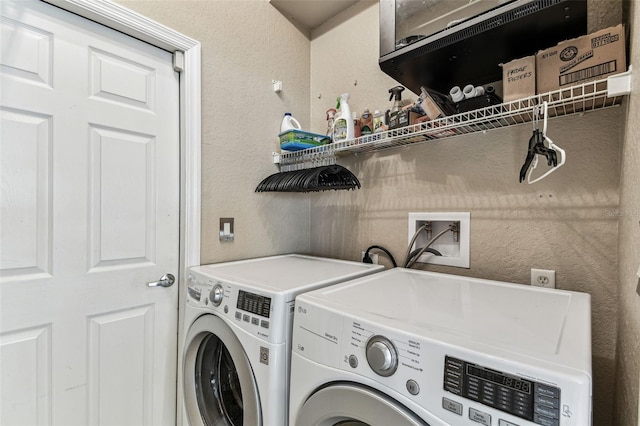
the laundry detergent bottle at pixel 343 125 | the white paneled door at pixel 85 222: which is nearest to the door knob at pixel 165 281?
the white paneled door at pixel 85 222

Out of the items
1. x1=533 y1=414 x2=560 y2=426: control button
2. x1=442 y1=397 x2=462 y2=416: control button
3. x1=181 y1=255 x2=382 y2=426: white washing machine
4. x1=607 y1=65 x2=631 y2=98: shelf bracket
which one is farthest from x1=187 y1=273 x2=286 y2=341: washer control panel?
x1=607 y1=65 x2=631 y2=98: shelf bracket

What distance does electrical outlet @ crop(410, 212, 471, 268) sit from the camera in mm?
1358

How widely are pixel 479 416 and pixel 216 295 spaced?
932 millimetres

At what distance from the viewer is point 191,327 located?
1.29 metres

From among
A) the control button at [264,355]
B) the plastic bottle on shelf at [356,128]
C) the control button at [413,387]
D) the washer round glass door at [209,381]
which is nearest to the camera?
the control button at [413,387]

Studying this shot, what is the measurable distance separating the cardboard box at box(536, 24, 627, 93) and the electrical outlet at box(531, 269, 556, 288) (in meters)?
0.67

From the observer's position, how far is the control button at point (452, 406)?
1.88ft

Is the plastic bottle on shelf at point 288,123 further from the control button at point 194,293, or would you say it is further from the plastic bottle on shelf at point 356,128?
the control button at point 194,293

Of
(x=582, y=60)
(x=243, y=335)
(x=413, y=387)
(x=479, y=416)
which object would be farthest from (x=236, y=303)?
(x=582, y=60)

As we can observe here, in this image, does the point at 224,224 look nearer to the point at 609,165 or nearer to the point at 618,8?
the point at 609,165

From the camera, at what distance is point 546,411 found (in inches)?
19.7

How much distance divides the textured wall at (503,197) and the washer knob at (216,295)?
87 centimetres

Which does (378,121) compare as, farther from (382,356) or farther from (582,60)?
(382,356)

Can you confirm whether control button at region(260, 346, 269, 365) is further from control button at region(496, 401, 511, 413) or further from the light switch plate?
the light switch plate
